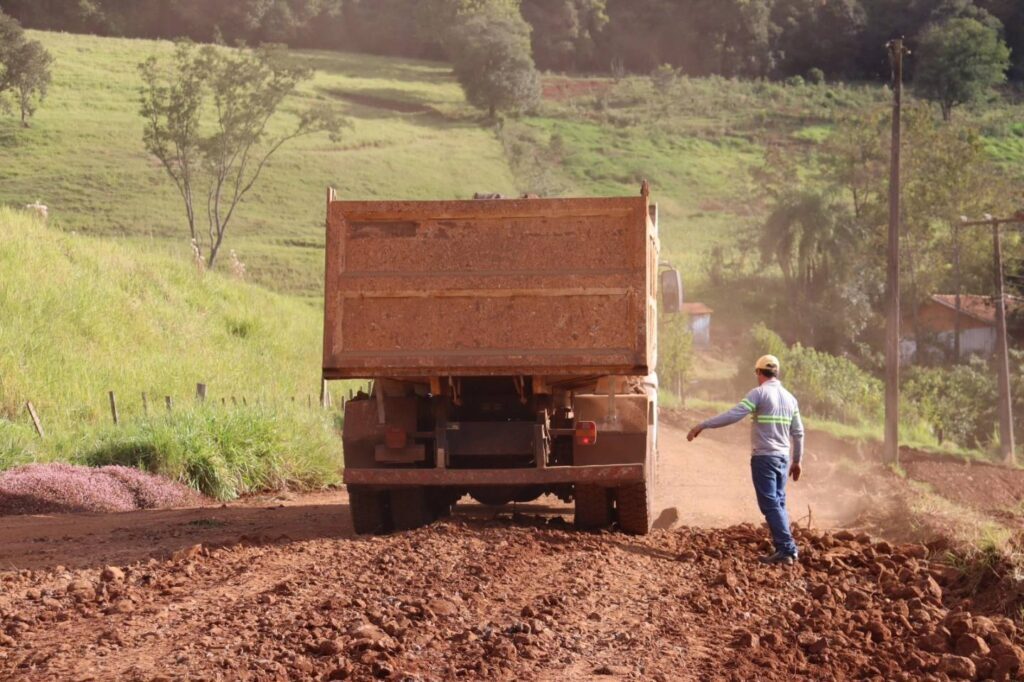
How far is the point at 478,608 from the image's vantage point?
24.8ft

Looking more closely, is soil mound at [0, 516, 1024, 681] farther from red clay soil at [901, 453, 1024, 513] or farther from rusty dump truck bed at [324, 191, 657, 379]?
red clay soil at [901, 453, 1024, 513]

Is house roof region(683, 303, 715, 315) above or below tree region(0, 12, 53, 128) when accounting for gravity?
below

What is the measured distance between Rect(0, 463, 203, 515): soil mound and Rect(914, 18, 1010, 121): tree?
82166 mm

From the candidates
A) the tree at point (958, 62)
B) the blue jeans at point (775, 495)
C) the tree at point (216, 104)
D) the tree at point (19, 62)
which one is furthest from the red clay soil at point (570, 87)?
the blue jeans at point (775, 495)

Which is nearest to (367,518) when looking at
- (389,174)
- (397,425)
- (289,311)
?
(397,425)

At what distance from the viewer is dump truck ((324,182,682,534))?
32.3 ft

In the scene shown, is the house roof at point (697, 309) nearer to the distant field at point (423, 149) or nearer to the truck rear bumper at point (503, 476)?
the distant field at point (423, 149)

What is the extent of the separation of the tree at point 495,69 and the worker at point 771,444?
2873 inches

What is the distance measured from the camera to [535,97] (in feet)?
273

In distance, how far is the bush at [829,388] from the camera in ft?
130

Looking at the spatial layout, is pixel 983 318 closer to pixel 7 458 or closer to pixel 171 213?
pixel 171 213

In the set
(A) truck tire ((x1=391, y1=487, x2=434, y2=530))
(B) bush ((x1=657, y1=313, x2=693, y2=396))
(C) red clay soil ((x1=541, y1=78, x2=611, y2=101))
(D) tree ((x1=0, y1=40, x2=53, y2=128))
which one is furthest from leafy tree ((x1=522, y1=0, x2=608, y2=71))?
(A) truck tire ((x1=391, y1=487, x2=434, y2=530))

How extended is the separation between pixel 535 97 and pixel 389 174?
2533 centimetres

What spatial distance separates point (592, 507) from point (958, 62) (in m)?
87.0
